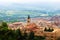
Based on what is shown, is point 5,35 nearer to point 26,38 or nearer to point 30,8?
point 26,38

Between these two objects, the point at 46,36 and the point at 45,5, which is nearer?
the point at 46,36

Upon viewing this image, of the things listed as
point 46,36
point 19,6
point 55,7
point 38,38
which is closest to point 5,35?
point 38,38

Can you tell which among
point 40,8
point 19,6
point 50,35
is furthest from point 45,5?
point 50,35

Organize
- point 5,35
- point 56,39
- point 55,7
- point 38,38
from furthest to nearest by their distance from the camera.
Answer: point 55,7
point 56,39
point 38,38
point 5,35

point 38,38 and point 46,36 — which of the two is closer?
point 38,38

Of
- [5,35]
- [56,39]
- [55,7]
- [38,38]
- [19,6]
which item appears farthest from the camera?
[19,6]

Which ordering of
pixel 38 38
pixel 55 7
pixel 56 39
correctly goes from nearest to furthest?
pixel 38 38 < pixel 56 39 < pixel 55 7

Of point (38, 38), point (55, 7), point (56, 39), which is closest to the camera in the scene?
point (38, 38)

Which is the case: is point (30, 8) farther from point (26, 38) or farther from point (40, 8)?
point (26, 38)
